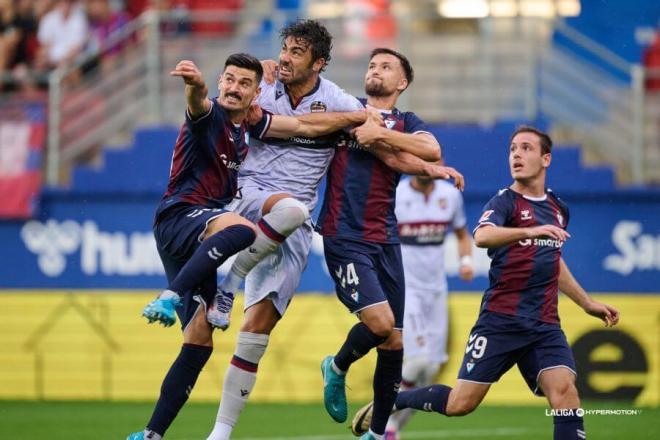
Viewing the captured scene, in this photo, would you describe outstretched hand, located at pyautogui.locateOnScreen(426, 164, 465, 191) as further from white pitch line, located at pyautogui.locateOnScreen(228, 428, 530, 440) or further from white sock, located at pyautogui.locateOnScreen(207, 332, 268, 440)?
white pitch line, located at pyautogui.locateOnScreen(228, 428, 530, 440)

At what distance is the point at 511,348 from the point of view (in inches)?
311

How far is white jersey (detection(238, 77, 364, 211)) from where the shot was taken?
27.9ft

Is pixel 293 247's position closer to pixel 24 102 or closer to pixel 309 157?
pixel 309 157

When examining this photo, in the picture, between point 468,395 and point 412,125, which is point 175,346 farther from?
point 468,395

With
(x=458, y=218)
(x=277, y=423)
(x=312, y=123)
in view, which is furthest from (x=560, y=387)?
(x=277, y=423)

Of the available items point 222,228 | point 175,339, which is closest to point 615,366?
point 175,339

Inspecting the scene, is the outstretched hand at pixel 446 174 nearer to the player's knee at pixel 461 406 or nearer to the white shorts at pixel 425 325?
the player's knee at pixel 461 406

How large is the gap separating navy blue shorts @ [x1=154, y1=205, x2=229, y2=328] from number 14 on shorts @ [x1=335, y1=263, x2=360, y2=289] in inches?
38.5

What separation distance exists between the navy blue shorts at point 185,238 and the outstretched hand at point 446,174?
1.46 meters

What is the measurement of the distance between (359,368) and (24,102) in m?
5.83

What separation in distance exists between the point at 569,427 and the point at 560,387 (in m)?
0.25

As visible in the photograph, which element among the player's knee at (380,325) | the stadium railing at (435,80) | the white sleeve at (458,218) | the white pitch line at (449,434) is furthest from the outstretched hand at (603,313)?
the stadium railing at (435,80)

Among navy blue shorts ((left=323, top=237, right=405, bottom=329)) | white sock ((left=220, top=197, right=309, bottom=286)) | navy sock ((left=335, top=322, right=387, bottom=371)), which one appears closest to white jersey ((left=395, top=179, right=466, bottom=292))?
navy blue shorts ((left=323, top=237, right=405, bottom=329))

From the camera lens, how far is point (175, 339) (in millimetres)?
14383
